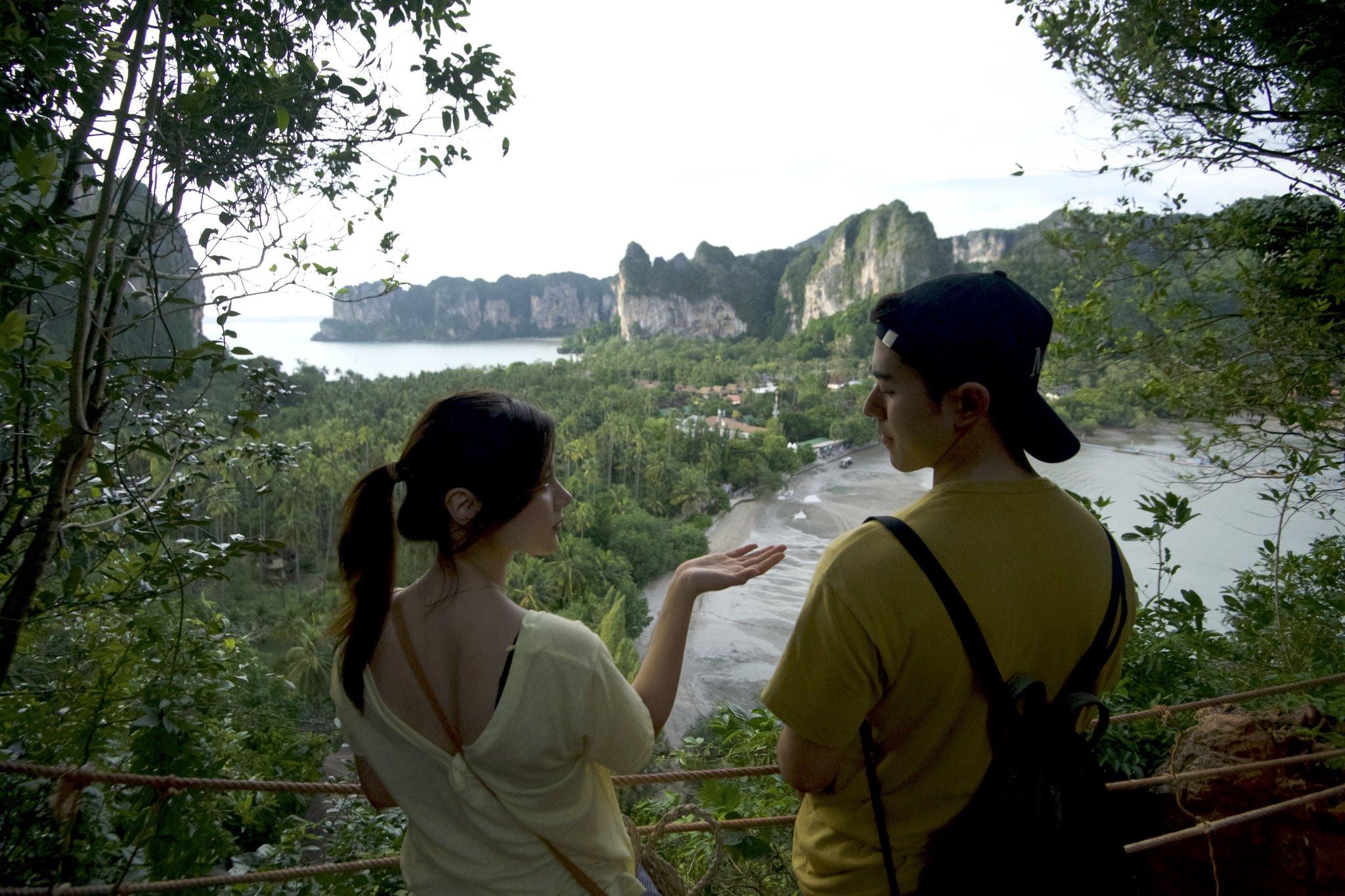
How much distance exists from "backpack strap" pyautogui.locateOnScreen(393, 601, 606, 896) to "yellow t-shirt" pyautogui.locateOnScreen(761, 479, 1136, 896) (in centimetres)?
31

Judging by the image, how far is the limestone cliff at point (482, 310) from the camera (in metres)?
48.2

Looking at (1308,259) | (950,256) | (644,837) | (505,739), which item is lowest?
(644,837)

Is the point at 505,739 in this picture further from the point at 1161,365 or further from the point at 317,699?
the point at 317,699

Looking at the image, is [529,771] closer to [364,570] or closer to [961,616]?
[364,570]

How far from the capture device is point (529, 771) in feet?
2.67

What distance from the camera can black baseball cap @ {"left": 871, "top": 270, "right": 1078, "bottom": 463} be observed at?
2.57 feet

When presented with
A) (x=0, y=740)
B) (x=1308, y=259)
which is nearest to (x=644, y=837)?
(x=0, y=740)

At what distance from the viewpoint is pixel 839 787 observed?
0.85 m

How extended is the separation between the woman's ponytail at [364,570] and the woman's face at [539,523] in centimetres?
14

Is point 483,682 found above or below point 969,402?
below

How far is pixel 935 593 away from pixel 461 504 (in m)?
0.52

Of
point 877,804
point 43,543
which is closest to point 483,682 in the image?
point 877,804

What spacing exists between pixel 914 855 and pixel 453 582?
0.60 m

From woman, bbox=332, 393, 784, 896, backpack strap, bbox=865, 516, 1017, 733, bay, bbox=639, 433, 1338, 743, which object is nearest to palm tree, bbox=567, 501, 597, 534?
bay, bbox=639, 433, 1338, 743
